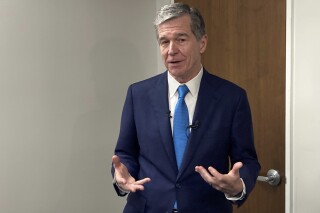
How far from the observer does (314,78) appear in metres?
1.59

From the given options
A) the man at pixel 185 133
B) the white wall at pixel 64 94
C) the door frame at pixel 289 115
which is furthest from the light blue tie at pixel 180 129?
the white wall at pixel 64 94

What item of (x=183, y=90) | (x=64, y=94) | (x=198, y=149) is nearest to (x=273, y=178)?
(x=198, y=149)

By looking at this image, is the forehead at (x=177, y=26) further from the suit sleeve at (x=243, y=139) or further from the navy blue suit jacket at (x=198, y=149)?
the suit sleeve at (x=243, y=139)

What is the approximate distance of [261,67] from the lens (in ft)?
6.07

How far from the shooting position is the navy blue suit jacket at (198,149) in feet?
4.49

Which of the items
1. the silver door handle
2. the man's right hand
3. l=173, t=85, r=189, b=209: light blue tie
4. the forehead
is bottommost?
the silver door handle

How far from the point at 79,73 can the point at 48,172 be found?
1.95 feet

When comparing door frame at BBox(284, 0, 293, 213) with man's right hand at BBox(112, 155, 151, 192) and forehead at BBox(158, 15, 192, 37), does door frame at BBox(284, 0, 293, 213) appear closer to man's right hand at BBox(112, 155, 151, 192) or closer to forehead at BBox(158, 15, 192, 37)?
forehead at BBox(158, 15, 192, 37)

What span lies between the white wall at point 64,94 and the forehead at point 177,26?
800 millimetres

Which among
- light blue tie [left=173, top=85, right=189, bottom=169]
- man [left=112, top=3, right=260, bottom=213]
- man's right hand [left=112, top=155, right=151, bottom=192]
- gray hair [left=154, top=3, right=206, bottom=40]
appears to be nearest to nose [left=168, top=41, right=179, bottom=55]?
man [left=112, top=3, right=260, bottom=213]

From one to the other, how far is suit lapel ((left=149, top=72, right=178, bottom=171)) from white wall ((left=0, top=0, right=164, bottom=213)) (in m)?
0.72

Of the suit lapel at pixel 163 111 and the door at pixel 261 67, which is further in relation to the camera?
the door at pixel 261 67

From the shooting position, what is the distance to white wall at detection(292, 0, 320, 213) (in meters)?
1.59

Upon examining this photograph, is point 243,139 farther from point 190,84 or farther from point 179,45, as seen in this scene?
point 179,45
